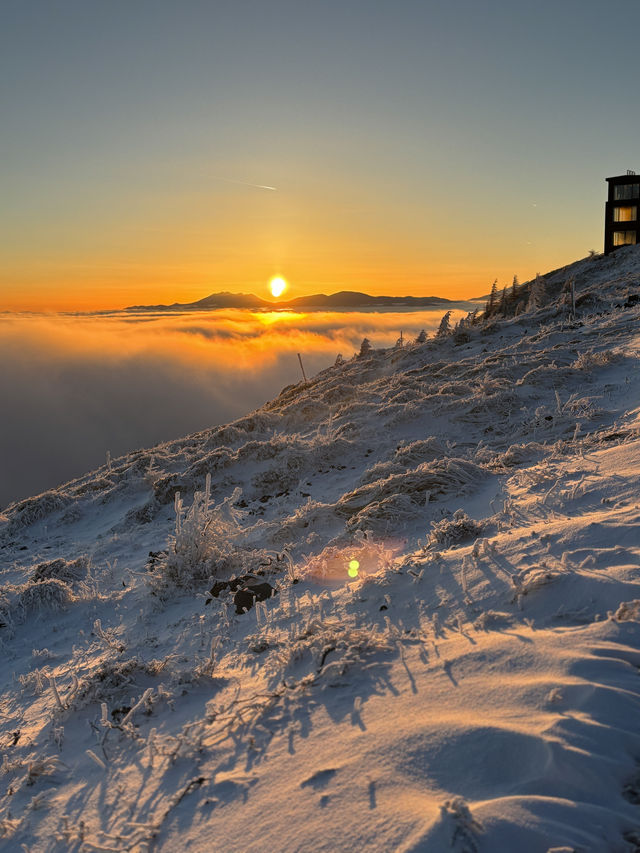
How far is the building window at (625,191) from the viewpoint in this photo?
1832 inches

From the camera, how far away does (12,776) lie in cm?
345

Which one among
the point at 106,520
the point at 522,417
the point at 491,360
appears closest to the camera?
the point at 522,417

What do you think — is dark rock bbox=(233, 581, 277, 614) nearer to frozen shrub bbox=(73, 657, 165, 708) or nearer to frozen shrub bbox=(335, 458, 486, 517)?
frozen shrub bbox=(73, 657, 165, 708)

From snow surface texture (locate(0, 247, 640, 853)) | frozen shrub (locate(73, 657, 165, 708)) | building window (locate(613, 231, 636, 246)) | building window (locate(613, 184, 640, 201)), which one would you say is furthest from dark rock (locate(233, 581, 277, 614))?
building window (locate(613, 184, 640, 201))

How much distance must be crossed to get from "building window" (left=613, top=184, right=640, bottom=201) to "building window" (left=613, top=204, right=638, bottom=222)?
3.03 ft

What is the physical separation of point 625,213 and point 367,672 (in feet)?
187

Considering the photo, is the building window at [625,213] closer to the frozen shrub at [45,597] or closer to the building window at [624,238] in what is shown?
the building window at [624,238]

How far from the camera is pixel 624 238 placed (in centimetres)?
4750

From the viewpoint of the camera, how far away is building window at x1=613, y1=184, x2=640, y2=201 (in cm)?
4653

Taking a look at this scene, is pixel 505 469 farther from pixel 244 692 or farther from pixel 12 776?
pixel 12 776

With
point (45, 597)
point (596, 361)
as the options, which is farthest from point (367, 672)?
point (596, 361)

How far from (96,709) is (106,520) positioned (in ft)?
30.1

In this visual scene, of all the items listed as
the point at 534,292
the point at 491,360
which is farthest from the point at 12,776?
the point at 534,292

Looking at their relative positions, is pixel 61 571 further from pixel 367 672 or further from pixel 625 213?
pixel 625 213
